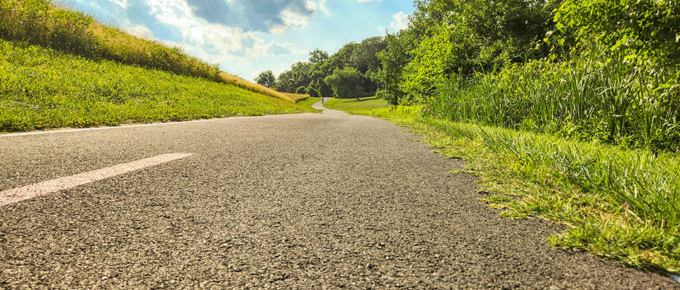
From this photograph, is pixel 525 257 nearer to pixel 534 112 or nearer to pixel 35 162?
pixel 35 162

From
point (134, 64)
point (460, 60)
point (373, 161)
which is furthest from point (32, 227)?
point (134, 64)

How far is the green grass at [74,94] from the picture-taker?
5578 mm

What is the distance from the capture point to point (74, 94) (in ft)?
25.9

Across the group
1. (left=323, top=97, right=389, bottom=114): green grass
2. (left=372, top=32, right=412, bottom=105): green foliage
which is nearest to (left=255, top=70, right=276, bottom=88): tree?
(left=323, top=97, right=389, bottom=114): green grass

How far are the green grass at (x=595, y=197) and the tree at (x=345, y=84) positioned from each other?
77.4 meters

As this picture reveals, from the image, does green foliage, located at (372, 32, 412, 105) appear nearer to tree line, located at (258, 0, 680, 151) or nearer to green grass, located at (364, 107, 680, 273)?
tree line, located at (258, 0, 680, 151)

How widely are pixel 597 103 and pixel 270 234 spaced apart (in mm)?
4935

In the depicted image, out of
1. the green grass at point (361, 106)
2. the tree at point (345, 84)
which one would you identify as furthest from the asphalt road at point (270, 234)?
the tree at point (345, 84)

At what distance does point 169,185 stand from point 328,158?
1.79m

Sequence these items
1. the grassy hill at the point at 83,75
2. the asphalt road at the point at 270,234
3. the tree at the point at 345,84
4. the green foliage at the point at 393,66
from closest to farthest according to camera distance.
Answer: the asphalt road at the point at 270,234, the grassy hill at the point at 83,75, the green foliage at the point at 393,66, the tree at the point at 345,84

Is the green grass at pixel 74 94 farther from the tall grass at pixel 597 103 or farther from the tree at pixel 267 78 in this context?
the tree at pixel 267 78

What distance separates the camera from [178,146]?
4.17m

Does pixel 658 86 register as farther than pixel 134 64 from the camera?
No

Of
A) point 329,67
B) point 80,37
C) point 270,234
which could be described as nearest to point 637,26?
point 270,234
